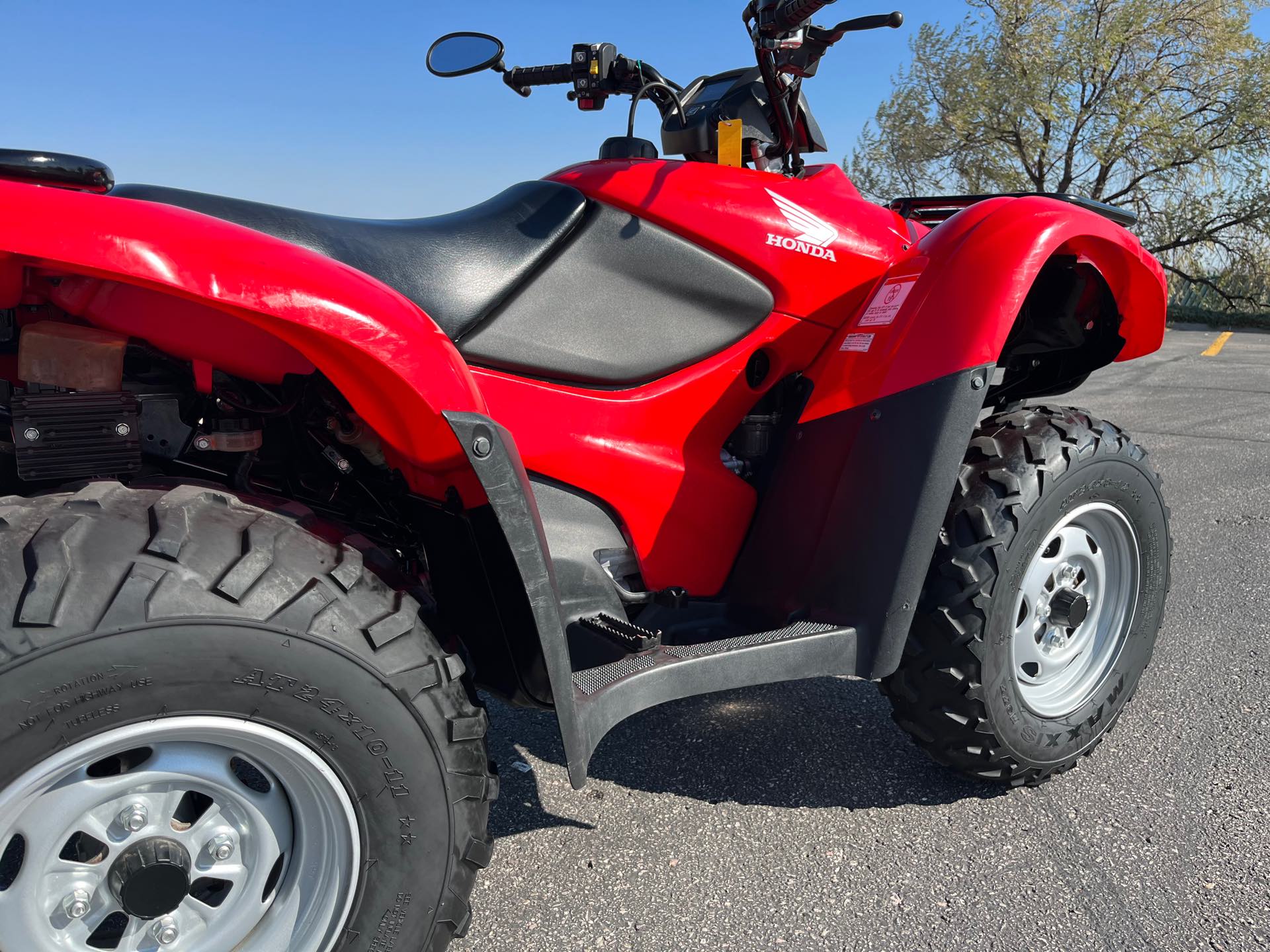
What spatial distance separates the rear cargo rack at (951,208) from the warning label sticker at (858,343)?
608mm

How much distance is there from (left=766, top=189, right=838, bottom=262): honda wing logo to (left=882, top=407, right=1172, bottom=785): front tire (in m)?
0.63

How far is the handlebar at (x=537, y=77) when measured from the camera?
8.30 feet

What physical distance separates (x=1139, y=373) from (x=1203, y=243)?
1354 cm

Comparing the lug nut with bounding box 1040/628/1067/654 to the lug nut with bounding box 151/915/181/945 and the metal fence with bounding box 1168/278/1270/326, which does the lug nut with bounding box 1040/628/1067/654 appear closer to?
the lug nut with bounding box 151/915/181/945

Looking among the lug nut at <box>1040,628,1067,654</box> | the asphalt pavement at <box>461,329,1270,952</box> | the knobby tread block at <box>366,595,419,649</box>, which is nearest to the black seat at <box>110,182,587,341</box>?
the knobby tread block at <box>366,595,419,649</box>

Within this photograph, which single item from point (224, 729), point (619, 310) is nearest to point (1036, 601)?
point (619, 310)

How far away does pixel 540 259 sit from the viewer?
2109mm

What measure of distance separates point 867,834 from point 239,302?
187cm

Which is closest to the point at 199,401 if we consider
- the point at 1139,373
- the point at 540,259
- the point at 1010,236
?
the point at 540,259

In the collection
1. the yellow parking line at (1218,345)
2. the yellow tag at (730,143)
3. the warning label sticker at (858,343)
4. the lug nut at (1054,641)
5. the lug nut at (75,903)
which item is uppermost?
the yellow tag at (730,143)

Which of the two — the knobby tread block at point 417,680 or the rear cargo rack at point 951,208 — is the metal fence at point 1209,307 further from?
the knobby tread block at point 417,680

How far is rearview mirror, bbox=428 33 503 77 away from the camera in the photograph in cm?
232

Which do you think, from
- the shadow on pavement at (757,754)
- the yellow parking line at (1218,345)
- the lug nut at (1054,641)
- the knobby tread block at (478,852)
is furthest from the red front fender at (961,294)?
the yellow parking line at (1218,345)

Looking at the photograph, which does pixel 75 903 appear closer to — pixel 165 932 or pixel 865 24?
pixel 165 932
